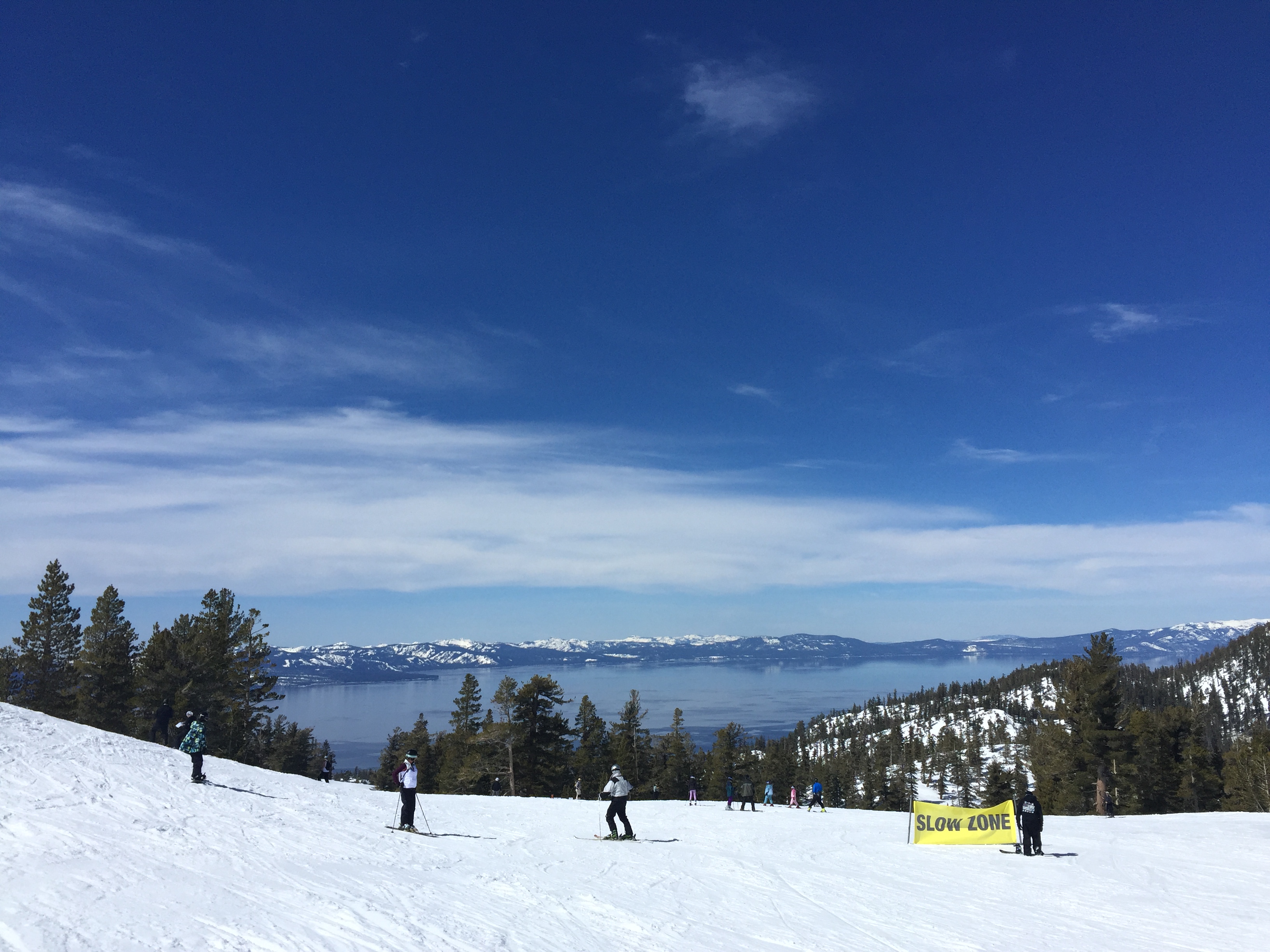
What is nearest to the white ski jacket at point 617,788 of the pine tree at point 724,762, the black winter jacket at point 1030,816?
the black winter jacket at point 1030,816

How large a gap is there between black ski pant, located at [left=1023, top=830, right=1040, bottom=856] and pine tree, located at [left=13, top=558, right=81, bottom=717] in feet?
179

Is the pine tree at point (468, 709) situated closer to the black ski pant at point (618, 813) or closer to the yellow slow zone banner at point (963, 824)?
the black ski pant at point (618, 813)

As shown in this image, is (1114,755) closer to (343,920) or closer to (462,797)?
(462,797)

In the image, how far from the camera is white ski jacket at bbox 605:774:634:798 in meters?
17.2

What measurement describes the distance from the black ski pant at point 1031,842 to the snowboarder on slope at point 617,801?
417 inches

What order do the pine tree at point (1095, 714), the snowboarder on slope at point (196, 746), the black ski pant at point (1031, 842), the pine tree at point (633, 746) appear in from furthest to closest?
the pine tree at point (633, 746) → the pine tree at point (1095, 714) → the black ski pant at point (1031, 842) → the snowboarder on slope at point (196, 746)

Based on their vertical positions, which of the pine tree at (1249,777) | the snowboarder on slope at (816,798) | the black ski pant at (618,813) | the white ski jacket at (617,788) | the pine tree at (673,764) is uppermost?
the white ski jacket at (617,788)

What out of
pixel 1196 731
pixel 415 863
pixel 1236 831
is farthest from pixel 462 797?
pixel 1196 731

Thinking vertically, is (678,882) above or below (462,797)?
above

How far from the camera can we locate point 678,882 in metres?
12.8

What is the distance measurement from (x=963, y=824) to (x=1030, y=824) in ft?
8.35

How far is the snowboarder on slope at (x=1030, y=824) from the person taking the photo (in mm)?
17641

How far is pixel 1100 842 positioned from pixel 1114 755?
86.4 feet

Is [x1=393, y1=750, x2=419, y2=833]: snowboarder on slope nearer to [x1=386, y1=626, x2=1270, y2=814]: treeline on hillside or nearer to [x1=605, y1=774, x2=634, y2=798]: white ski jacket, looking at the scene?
[x1=605, y1=774, x2=634, y2=798]: white ski jacket
